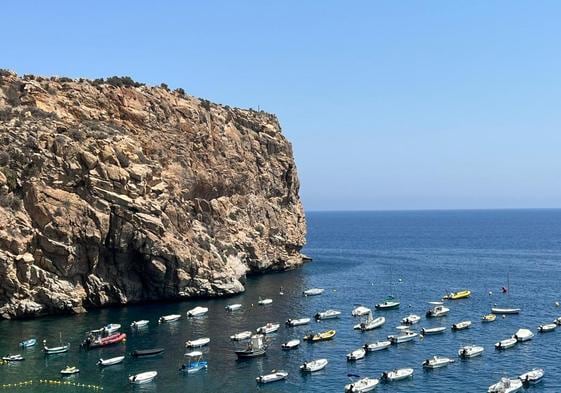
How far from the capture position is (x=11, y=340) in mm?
69375

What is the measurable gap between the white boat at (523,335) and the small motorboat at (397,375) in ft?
65.8

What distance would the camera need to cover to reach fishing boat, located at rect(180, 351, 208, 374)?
196 ft

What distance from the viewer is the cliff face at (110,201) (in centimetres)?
8275

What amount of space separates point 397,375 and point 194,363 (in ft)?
65.2

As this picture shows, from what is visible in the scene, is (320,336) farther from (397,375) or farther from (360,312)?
(397,375)

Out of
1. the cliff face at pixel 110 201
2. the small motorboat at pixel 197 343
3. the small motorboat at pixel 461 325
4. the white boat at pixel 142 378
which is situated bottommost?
the small motorboat at pixel 461 325

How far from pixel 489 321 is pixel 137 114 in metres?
67.1

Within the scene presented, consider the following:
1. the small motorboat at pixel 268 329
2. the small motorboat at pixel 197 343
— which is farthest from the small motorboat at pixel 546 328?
the small motorboat at pixel 197 343

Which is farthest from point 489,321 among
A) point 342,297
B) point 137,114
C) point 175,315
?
point 137,114

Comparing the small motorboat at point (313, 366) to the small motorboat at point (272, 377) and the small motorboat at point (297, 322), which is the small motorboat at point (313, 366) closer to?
the small motorboat at point (272, 377)

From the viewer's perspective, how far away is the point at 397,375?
58.4 m

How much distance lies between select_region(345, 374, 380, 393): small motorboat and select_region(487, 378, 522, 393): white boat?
33.3 feet

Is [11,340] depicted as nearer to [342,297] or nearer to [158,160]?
[158,160]

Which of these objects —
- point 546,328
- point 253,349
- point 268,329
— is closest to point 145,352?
point 253,349
